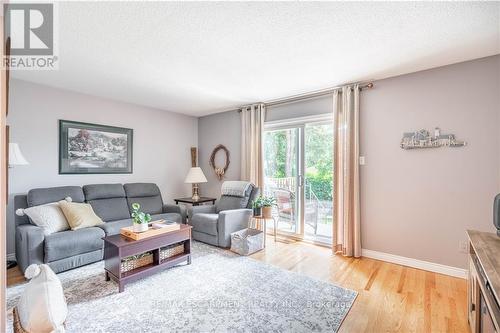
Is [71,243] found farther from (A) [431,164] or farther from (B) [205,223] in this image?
(A) [431,164]

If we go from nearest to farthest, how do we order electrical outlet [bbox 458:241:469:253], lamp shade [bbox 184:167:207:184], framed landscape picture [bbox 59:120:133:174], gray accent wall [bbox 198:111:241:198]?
electrical outlet [bbox 458:241:469:253]
framed landscape picture [bbox 59:120:133:174]
lamp shade [bbox 184:167:207:184]
gray accent wall [bbox 198:111:241:198]

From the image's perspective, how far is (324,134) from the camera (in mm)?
3715

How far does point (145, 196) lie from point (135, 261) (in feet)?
Result: 5.99

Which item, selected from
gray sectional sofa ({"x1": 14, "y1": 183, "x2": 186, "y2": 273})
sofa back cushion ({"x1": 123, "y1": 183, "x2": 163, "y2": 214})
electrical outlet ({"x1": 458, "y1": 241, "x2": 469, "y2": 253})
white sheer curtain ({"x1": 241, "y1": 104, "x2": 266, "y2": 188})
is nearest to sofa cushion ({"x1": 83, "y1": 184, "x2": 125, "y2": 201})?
gray sectional sofa ({"x1": 14, "y1": 183, "x2": 186, "y2": 273})

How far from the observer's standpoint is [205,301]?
2.06 metres

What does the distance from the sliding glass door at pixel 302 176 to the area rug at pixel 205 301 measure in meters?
1.37

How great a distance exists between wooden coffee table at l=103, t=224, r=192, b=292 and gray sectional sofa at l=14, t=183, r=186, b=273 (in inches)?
19.9

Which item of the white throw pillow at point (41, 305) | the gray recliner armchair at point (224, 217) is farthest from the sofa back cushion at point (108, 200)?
the white throw pillow at point (41, 305)

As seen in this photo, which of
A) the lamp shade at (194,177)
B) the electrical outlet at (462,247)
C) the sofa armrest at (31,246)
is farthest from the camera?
the lamp shade at (194,177)

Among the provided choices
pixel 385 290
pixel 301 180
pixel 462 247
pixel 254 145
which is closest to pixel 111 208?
pixel 254 145

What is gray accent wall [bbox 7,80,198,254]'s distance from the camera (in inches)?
121

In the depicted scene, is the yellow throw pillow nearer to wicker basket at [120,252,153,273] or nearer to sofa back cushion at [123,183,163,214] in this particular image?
sofa back cushion at [123,183,163,214]

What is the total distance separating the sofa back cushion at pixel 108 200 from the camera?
3.45 m

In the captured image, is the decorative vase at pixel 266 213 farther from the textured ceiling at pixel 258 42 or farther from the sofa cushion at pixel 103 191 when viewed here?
the sofa cushion at pixel 103 191
